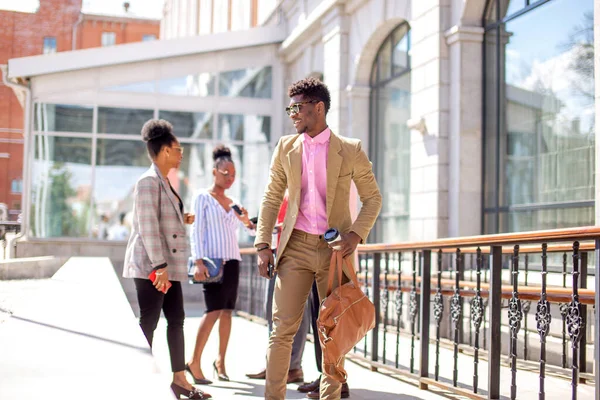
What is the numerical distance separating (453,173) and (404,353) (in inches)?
129

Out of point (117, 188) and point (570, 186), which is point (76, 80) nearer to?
point (117, 188)

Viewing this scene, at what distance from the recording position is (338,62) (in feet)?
46.7

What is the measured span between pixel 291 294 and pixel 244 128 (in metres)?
15.1

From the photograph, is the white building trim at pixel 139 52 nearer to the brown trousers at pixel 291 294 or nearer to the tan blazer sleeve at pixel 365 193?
the tan blazer sleeve at pixel 365 193

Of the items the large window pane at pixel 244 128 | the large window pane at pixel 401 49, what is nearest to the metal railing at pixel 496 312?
the large window pane at pixel 401 49

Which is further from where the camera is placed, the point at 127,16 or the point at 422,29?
the point at 127,16

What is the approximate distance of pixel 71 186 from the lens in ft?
59.2

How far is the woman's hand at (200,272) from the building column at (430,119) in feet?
17.5

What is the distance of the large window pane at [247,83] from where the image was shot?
61.1 ft

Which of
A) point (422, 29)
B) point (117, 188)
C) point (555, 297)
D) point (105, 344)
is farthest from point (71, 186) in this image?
point (105, 344)

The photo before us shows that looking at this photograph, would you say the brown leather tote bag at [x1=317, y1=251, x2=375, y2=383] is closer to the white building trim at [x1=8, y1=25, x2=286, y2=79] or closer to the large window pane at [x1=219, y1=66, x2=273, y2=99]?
the white building trim at [x1=8, y1=25, x2=286, y2=79]

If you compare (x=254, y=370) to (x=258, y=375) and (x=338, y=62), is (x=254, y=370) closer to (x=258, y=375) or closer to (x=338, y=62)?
(x=258, y=375)

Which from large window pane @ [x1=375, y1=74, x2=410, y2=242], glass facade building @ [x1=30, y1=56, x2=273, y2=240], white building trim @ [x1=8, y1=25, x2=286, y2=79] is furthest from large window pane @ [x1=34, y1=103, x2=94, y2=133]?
large window pane @ [x1=375, y1=74, x2=410, y2=242]

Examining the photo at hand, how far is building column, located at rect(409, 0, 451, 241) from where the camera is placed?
34.0ft
